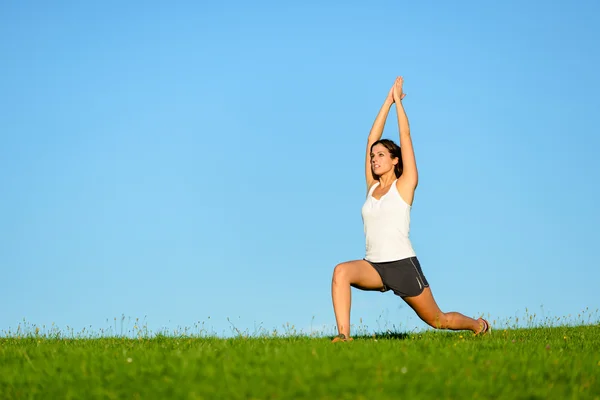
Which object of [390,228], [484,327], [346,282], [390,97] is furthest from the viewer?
[484,327]

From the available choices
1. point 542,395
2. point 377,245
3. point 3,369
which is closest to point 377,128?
point 377,245

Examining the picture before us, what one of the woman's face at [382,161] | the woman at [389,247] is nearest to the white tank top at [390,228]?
the woman at [389,247]

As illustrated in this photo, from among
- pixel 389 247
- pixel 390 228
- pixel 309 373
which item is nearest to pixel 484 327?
pixel 389 247

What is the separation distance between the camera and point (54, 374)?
6.87 m

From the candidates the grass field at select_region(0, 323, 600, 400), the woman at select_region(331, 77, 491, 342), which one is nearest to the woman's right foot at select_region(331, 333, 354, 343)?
the woman at select_region(331, 77, 491, 342)

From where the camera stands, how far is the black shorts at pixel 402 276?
950 cm

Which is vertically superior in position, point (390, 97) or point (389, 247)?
point (390, 97)

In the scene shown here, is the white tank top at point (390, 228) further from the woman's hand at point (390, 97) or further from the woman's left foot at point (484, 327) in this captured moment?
the woman's left foot at point (484, 327)

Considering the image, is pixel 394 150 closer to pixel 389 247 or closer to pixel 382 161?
pixel 382 161

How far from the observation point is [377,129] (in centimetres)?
1029

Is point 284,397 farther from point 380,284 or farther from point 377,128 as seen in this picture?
point 377,128

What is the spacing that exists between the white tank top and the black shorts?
0.08 metres

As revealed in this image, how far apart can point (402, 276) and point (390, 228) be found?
0.69 meters

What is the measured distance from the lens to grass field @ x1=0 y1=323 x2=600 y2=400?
19.0 feet
